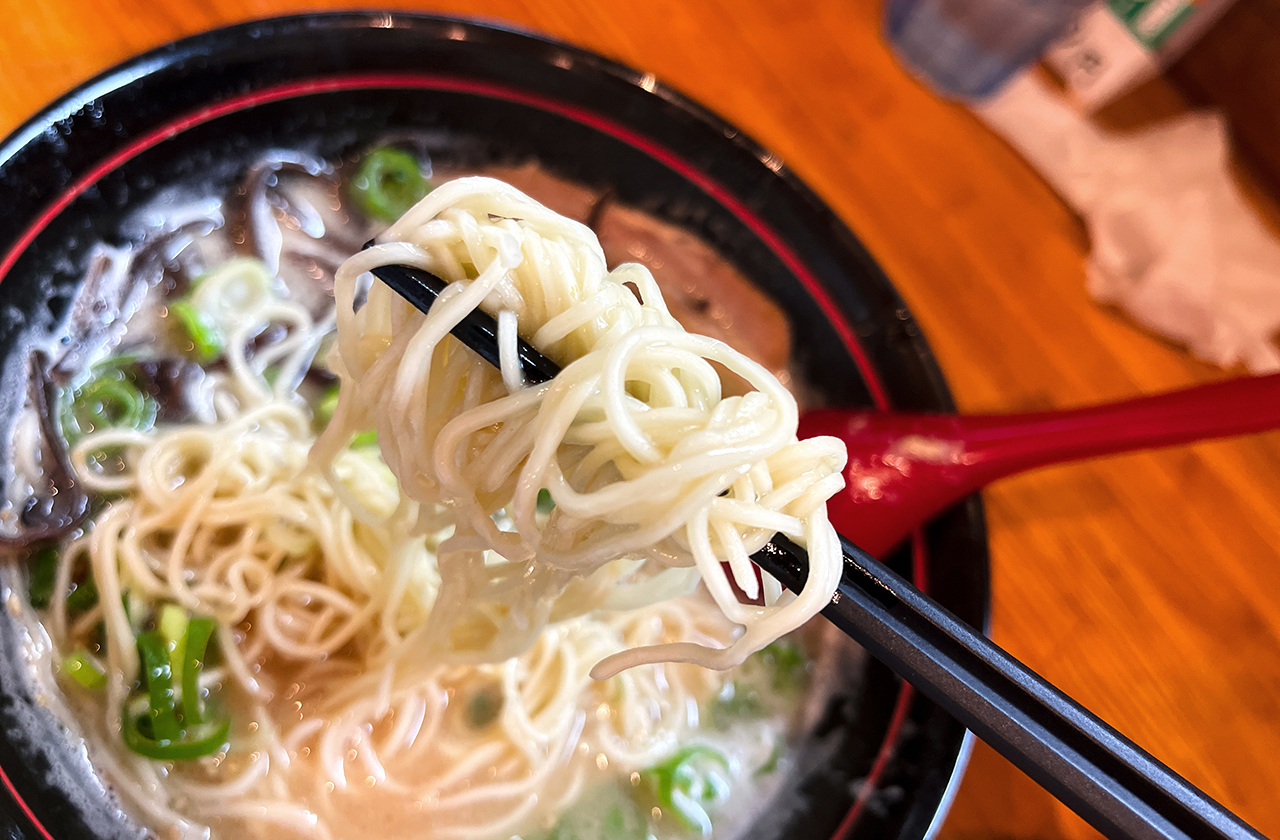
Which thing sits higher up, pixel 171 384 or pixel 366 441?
pixel 171 384

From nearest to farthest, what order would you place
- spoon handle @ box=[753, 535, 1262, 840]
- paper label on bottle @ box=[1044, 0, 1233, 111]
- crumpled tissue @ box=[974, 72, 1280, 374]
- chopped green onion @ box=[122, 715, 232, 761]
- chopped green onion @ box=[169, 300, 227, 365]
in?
spoon handle @ box=[753, 535, 1262, 840], chopped green onion @ box=[122, 715, 232, 761], chopped green onion @ box=[169, 300, 227, 365], crumpled tissue @ box=[974, 72, 1280, 374], paper label on bottle @ box=[1044, 0, 1233, 111]

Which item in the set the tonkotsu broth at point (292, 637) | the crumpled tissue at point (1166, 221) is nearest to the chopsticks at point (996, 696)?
the tonkotsu broth at point (292, 637)

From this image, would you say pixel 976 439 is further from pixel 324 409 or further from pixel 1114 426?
pixel 324 409

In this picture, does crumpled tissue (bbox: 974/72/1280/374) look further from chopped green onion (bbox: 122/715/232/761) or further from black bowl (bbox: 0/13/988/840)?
chopped green onion (bbox: 122/715/232/761)

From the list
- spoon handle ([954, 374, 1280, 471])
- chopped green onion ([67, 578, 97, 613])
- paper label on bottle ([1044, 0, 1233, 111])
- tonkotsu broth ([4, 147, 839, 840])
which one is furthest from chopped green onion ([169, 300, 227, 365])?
paper label on bottle ([1044, 0, 1233, 111])

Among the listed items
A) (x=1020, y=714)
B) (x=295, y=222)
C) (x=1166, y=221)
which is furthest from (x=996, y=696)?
(x=1166, y=221)
